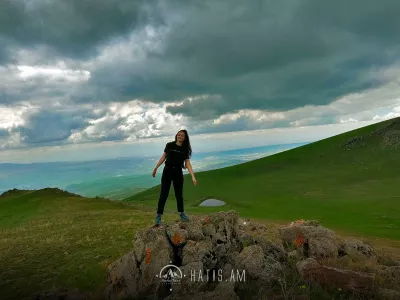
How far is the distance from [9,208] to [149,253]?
2184 inches

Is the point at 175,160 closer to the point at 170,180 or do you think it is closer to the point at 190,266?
the point at 170,180

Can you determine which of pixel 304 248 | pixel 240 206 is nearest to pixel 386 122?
pixel 240 206

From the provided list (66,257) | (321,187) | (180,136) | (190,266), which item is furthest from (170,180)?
(321,187)

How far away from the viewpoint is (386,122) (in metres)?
142

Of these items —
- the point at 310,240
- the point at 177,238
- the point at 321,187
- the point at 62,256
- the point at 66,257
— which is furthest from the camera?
the point at 321,187

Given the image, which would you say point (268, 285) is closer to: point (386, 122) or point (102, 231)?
point (102, 231)

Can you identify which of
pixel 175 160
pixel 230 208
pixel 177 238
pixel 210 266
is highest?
pixel 175 160

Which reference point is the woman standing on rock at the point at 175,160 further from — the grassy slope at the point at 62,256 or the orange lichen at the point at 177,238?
the grassy slope at the point at 62,256

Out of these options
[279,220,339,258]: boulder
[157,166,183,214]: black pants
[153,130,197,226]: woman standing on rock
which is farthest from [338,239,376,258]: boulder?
[157,166,183,214]: black pants

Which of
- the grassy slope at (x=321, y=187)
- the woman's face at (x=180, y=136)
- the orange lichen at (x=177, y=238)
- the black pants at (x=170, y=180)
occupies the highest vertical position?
the woman's face at (x=180, y=136)

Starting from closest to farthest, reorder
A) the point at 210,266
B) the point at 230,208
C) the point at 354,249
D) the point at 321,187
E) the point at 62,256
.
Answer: the point at 210,266 → the point at 354,249 → the point at 62,256 → the point at 230,208 → the point at 321,187

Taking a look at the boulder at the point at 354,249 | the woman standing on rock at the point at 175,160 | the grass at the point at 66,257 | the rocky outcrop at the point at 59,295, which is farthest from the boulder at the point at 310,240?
the rocky outcrop at the point at 59,295

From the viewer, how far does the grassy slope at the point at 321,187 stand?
54844mm

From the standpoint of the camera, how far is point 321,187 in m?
91.6
